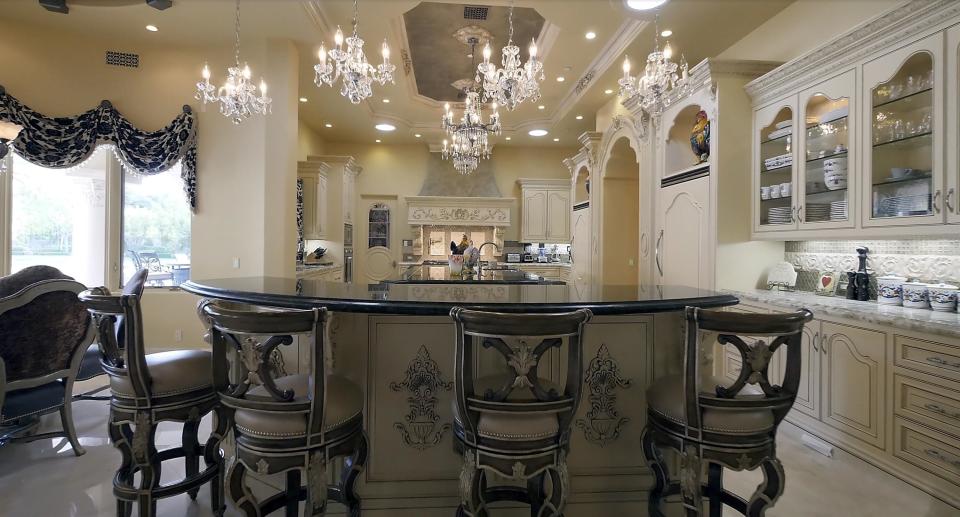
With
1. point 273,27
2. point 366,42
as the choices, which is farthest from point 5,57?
point 366,42

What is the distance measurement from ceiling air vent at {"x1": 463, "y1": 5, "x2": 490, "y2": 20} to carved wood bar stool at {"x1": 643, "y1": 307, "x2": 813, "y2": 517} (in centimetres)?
418

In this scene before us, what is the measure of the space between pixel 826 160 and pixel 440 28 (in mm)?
4048

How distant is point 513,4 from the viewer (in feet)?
12.9

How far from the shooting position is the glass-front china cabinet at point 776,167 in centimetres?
327

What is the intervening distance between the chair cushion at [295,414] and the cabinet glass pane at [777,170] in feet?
11.7

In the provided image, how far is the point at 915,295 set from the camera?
101 inches

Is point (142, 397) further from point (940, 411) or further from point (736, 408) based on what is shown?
point (940, 411)

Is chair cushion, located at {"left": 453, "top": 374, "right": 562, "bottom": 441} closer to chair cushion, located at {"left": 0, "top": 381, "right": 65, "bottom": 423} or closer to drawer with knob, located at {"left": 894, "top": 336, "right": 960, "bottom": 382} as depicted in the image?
drawer with knob, located at {"left": 894, "top": 336, "right": 960, "bottom": 382}

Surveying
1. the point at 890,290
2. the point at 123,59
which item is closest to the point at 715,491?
the point at 890,290

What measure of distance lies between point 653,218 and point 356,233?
20.2 feet

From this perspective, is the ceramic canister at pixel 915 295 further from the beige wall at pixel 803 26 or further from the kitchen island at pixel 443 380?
the beige wall at pixel 803 26

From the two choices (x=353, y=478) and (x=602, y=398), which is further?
(x=602, y=398)

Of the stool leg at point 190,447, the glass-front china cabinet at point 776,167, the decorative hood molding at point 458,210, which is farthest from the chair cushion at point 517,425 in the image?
the decorative hood molding at point 458,210

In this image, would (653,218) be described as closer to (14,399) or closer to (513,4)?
(513,4)
